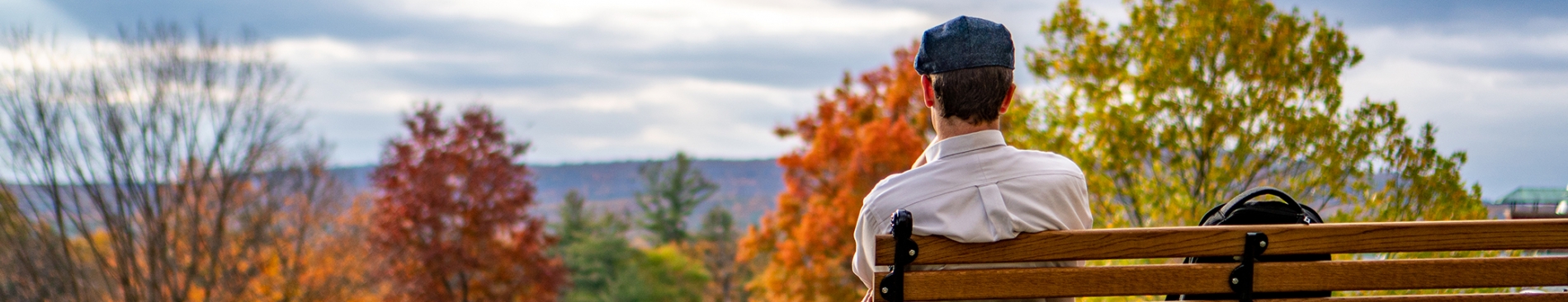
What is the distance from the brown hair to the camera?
2.18 meters

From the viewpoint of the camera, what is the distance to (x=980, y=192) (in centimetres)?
215

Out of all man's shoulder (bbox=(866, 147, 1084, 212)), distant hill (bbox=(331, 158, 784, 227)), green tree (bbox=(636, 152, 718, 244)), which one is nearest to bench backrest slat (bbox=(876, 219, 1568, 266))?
man's shoulder (bbox=(866, 147, 1084, 212))

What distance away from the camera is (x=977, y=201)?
212 cm

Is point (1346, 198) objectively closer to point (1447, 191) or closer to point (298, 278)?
point (1447, 191)

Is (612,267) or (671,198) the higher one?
(671,198)

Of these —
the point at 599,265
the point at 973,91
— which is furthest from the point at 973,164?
the point at 599,265

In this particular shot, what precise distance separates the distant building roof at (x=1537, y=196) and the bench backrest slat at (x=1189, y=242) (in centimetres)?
191

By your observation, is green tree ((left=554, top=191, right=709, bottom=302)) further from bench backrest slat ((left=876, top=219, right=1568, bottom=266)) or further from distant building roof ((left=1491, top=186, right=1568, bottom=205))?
bench backrest slat ((left=876, top=219, right=1568, bottom=266))

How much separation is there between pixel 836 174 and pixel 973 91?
1667cm

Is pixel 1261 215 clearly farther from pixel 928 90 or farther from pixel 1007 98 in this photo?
pixel 928 90

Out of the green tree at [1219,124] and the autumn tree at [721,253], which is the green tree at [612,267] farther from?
the green tree at [1219,124]

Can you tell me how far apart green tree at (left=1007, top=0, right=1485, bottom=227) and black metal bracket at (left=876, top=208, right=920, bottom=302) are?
498 cm

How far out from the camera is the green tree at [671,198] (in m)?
58.0

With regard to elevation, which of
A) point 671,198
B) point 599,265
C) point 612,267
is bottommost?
point 612,267
